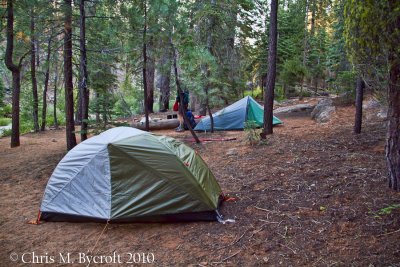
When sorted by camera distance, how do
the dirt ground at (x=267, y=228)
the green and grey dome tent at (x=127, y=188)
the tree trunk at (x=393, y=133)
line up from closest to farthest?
the dirt ground at (x=267, y=228), the tree trunk at (x=393, y=133), the green and grey dome tent at (x=127, y=188)

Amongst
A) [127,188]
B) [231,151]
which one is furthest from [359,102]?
[127,188]

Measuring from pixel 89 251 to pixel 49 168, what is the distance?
15.1ft

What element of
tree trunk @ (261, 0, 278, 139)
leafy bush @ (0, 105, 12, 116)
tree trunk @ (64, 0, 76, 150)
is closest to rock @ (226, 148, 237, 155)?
tree trunk @ (261, 0, 278, 139)

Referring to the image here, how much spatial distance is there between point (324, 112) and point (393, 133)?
8213mm

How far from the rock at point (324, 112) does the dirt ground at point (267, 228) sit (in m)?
4.87

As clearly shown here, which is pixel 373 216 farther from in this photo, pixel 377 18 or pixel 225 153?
pixel 225 153

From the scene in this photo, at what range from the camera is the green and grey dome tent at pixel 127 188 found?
391cm

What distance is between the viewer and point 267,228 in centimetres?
358

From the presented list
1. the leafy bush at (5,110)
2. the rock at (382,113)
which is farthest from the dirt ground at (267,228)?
the leafy bush at (5,110)

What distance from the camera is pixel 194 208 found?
4.01m

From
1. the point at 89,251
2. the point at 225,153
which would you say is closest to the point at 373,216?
the point at 89,251

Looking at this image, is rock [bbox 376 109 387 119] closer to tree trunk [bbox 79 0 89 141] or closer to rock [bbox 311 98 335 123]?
rock [bbox 311 98 335 123]

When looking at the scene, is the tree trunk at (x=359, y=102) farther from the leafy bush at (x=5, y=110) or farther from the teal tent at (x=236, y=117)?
the leafy bush at (x=5, y=110)

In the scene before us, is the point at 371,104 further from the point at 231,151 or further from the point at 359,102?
the point at 231,151
